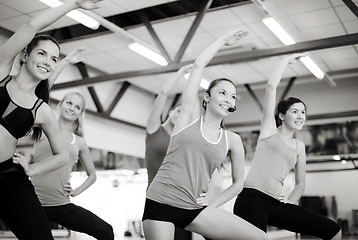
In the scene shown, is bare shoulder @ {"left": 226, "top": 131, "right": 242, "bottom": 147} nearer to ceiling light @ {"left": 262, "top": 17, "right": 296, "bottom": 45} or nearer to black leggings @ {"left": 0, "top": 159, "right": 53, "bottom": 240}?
black leggings @ {"left": 0, "top": 159, "right": 53, "bottom": 240}

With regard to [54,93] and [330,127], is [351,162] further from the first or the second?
[54,93]

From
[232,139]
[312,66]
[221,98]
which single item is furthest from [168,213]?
[312,66]

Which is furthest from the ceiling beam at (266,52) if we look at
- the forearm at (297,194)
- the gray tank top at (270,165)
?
the gray tank top at (270,165)

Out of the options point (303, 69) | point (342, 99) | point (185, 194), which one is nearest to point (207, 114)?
point (185, 194)

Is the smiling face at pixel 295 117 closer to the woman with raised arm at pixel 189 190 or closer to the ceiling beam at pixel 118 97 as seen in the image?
the woman with raised arm at pixel 189 190

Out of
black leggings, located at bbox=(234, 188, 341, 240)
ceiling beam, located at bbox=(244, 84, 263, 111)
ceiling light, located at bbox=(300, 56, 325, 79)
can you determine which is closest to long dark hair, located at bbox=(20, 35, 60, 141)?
black leggings, located at bbox=(234, 188, 341, 240)

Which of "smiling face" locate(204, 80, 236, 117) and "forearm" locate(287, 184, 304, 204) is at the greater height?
"smiling face" locate(204, 80, 236, 117)

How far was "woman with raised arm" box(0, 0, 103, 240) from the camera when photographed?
6.01 feet

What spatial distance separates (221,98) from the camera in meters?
2.40

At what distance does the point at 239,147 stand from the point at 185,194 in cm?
43

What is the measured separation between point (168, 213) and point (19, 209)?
2.34 ft

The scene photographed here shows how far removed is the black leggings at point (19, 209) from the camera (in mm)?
1854

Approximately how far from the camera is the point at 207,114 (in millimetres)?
2426

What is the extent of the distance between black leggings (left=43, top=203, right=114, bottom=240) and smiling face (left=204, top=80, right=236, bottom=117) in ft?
3.44
